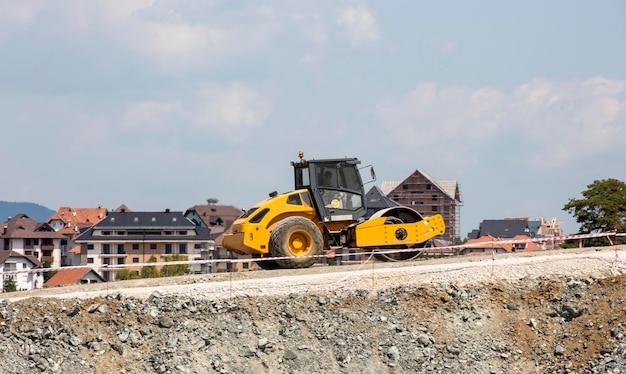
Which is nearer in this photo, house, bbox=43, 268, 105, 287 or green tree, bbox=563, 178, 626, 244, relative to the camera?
green tree, bbox=563, 178, 626, 244

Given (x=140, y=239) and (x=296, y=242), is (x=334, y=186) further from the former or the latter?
(x=140, y=239)

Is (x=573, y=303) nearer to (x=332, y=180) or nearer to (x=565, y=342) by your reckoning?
(x=565, y=342)

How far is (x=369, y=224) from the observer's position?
28.3 metres

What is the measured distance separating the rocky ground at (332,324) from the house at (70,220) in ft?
378

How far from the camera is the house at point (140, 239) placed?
11006cm

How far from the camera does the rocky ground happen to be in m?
20.8

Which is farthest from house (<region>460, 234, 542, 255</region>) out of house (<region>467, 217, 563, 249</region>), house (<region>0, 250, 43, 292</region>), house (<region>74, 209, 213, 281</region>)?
house (<region>0, 250, 43, 292</region>)

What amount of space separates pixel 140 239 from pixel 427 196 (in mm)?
47413

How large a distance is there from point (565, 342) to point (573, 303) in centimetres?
Result: 148

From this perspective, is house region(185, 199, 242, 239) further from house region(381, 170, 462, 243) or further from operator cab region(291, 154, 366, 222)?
operator cab region(291, 154, 366, 222)

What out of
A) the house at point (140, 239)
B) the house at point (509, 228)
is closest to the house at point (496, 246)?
the house at point (509, 228)

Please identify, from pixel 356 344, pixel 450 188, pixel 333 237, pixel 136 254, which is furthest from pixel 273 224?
pixel 450 188

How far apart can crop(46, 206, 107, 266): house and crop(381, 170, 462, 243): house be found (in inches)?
1775

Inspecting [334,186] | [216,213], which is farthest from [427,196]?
[334,186]
